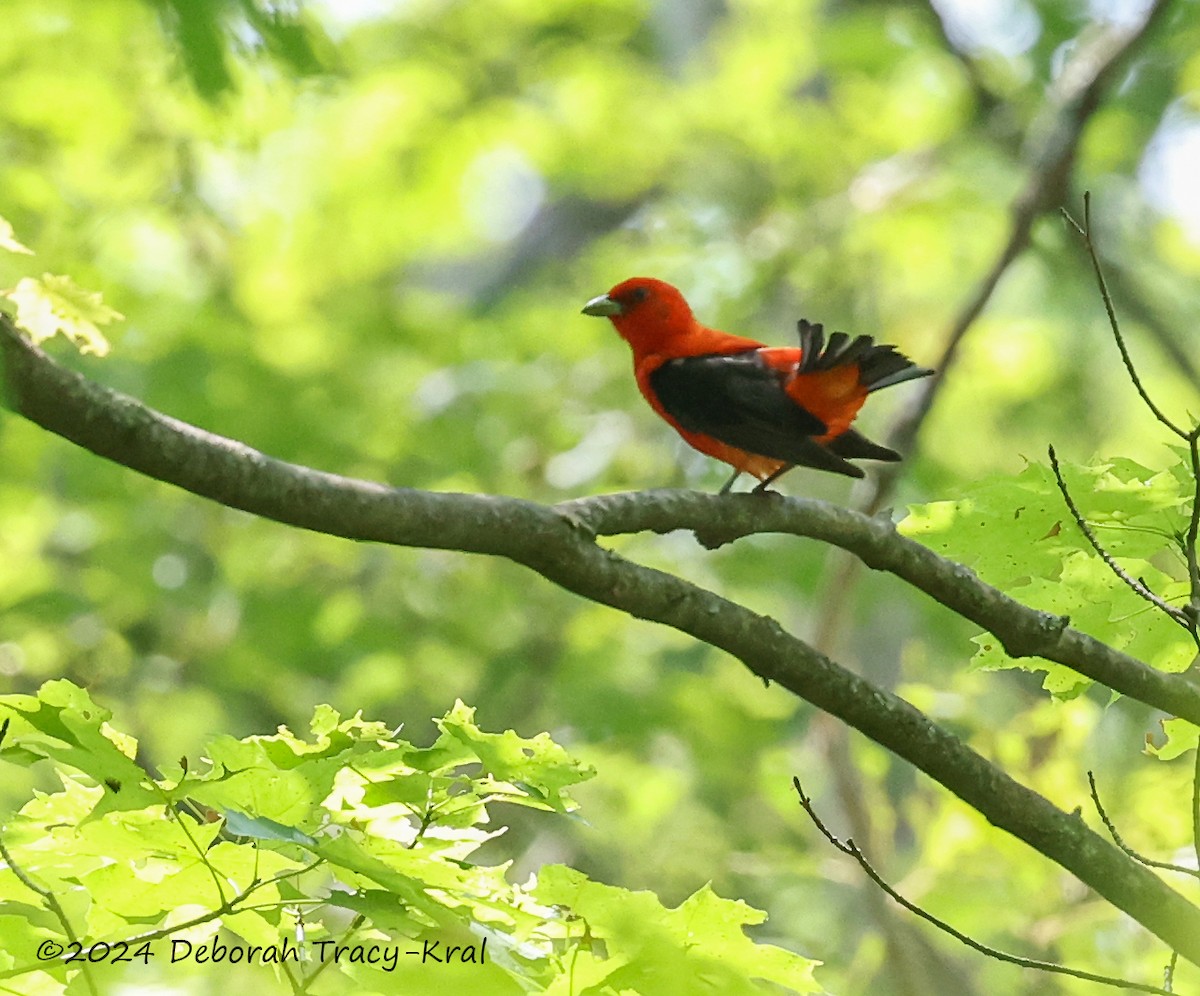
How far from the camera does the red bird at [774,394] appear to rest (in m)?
4.31

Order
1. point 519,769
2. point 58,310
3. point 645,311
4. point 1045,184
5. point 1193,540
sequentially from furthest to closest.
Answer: point 1045,184 → point 645,311 → point 58,310 → point 1193,540 → point 519,769

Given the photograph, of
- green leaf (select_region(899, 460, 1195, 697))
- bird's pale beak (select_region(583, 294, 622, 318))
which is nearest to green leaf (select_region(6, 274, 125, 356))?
green leaf (select_region(899, 460, 1195, 697))

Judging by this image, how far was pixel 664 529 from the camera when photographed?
2.88 meters

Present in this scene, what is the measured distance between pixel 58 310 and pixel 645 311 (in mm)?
3271

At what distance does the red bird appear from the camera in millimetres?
4312

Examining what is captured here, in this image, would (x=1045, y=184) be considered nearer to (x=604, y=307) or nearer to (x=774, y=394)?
(x=604, y=307)

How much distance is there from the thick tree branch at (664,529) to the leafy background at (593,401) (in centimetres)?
269

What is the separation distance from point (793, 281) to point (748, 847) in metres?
3.48

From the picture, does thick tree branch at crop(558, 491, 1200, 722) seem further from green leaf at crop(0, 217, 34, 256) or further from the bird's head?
the bird's head

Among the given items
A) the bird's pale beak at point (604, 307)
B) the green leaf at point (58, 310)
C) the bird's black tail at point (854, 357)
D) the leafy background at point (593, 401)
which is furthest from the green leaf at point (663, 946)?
the bird's pale beak at point (604, 307)

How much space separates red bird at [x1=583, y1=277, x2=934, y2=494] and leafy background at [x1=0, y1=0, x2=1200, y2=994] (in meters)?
1.70

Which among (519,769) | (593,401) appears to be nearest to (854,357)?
(519,769)

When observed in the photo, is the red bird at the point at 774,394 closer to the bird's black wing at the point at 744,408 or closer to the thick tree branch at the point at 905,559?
the bird's black wing at the point at 744,408

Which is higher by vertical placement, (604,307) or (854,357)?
(604,307)
